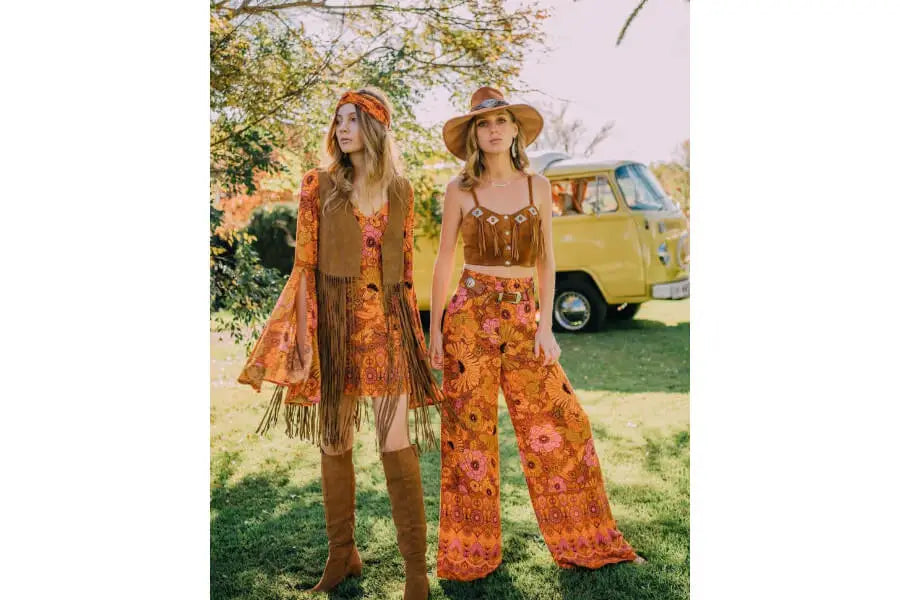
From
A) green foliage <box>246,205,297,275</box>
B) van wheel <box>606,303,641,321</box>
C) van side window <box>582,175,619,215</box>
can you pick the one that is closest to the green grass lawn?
van side window <box>582,175,619,215</box>

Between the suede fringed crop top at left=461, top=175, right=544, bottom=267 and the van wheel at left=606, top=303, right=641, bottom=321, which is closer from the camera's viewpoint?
the suede fringed crop top at left=461, top=175, right=544, bottom=267

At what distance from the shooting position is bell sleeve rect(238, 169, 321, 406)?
2.51 meters

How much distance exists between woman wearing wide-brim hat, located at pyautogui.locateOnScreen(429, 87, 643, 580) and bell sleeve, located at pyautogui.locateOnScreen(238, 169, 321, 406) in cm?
49

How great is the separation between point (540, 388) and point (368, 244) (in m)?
0.89

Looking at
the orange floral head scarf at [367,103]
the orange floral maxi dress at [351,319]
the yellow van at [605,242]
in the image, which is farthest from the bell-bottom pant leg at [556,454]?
the yellow van at [605,242]

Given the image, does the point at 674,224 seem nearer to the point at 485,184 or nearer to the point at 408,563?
the point at 485,184

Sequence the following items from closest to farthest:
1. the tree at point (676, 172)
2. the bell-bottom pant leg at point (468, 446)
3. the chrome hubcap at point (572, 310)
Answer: the bell-bottom pant leg at point (468, 446), the chrome hubcap at point (572, 310), the tree at point (676, 172)

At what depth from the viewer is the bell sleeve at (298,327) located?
2514 mm

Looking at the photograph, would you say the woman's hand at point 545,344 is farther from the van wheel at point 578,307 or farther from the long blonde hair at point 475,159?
the van wheel at point 578,307

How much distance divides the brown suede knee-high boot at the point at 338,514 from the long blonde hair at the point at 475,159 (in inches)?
45.1

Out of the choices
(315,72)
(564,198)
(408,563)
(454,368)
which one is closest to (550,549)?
(408,563)

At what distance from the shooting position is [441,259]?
9.04ft

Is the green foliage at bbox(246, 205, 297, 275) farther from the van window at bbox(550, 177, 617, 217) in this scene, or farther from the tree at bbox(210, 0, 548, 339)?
the tree at bbox(210, 0, 548, 339)

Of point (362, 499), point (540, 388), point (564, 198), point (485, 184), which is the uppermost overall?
point (564, 198)
